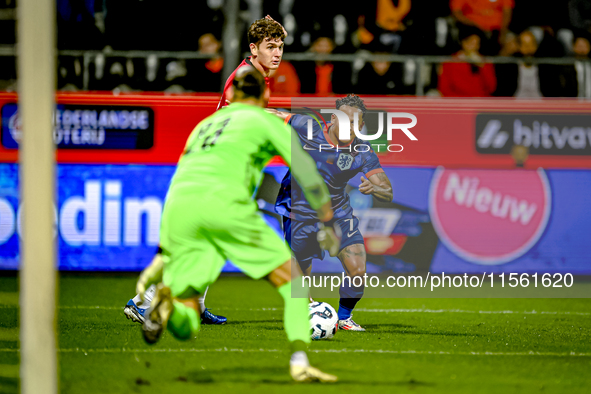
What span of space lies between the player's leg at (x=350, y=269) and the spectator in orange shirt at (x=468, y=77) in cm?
519

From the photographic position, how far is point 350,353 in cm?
530

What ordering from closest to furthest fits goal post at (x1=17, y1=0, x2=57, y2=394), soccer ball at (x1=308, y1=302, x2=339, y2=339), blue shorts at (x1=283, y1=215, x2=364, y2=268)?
goal post at (x1=17, y1=0, x2=57, y2=394) < soccer ball at (x1=308, y1=302, x2=339, y2=339) < blue shorts at (x1=283, y1=215, x2=364, y2=268)

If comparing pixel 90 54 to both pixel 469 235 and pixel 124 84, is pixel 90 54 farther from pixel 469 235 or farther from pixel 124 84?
pixel 469 235

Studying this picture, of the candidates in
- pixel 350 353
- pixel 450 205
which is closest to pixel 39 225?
pixel 350 353

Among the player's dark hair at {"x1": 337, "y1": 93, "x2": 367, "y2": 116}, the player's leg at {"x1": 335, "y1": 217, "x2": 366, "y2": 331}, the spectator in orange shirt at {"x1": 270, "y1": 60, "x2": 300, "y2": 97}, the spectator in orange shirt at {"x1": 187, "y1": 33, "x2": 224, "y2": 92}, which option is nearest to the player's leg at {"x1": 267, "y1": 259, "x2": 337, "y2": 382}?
the player's leg at {"x1": 335, "y1": 217, "x2": 366, "y2": 331}

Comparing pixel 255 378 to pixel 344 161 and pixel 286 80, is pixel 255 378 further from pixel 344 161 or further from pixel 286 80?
pixel 286 80

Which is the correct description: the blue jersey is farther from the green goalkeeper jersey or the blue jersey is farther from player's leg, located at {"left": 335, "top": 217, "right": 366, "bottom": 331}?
the green goalkeeper jersey

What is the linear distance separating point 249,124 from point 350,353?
1900 mm

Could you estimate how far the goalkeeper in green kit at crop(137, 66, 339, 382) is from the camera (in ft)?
13.6

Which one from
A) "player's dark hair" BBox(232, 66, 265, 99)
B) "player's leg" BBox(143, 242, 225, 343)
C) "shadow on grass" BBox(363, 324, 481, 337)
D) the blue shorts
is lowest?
"shadow on grass" BBox(363, 324, 481, 337)

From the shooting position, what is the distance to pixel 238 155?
424 cm

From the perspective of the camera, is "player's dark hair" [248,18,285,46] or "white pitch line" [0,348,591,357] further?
"player's dark hair" [248,18,285,46]

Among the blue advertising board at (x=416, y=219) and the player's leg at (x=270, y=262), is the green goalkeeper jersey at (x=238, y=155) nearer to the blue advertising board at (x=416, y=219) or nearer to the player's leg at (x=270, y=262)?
the player's leg at (x=270, y=262)

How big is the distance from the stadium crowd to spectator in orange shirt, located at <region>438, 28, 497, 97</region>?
0.01 m
